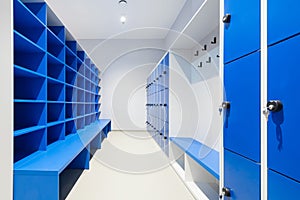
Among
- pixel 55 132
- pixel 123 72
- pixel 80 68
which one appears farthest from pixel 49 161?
pixel 123 72

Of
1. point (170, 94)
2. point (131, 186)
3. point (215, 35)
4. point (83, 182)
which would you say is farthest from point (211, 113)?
point (83, 182)

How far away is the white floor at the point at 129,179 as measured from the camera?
2.48 metres

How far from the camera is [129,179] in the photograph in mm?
2998

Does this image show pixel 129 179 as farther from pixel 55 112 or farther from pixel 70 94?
pixel 70 94

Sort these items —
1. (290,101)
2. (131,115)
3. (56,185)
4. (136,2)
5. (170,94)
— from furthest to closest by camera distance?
(131,115)
(136,2)
(170,94)
(56,185)
(290,101)

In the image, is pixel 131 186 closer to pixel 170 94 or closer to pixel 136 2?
pixel 170 94

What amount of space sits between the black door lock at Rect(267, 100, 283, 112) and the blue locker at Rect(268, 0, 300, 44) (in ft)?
0.91

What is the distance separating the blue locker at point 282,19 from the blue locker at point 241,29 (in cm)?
→ 12

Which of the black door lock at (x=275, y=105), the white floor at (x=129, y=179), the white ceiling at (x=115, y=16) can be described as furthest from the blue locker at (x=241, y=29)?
the white ceiling at (x=115, y=16)

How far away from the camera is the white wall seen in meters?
7.94

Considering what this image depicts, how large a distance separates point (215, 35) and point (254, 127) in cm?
217

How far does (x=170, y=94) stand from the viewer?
13.0ft

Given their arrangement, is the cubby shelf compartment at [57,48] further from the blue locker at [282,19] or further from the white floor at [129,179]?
the blue locker at [282,19]

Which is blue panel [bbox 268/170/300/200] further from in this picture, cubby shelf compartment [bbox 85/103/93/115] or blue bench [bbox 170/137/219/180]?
cubby shelf compartment [bbox 85/103/93/115]
